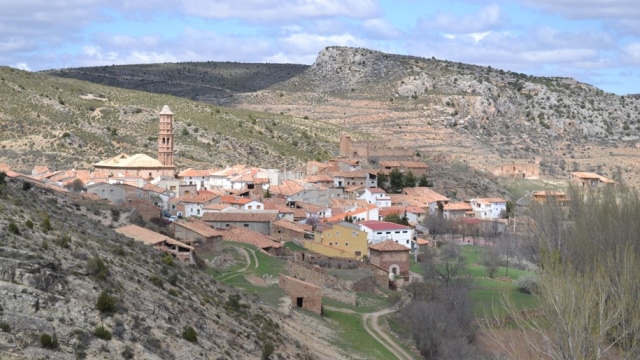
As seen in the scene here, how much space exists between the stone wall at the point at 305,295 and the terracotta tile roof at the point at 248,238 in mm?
8423

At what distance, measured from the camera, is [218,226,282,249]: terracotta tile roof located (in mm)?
40406

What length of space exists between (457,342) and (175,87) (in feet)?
321

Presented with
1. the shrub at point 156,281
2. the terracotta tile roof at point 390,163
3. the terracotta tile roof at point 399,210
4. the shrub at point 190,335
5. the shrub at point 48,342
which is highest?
the shrub at point 48,342

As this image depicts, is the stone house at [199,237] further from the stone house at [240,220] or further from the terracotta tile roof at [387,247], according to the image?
the terracotta tile roof at [387,247]

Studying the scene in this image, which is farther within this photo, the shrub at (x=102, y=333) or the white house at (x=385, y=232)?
the white house at (x=385, y=232)

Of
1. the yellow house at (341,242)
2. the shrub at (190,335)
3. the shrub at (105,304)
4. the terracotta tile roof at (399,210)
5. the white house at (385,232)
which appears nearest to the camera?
the shrub at (105,304)

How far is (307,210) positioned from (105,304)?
120ft

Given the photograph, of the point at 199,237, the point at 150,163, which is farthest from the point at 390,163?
the point at 199,237

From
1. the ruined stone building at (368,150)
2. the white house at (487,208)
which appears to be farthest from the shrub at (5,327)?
the ruined stone building at (368,150)

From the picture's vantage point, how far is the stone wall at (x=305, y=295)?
3116 cm

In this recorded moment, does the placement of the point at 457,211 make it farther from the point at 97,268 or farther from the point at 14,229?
the point at 14,229

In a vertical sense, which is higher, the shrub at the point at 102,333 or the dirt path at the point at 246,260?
the shrub at the point at 102,333

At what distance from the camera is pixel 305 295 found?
103ft

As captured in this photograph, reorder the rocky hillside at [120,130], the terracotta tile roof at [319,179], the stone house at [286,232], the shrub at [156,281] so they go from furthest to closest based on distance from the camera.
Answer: the rocky hillside at [120,130]
the terracotta tile roof at [319,179]
the stone house at [286,232]
the shrub at [156,281]
